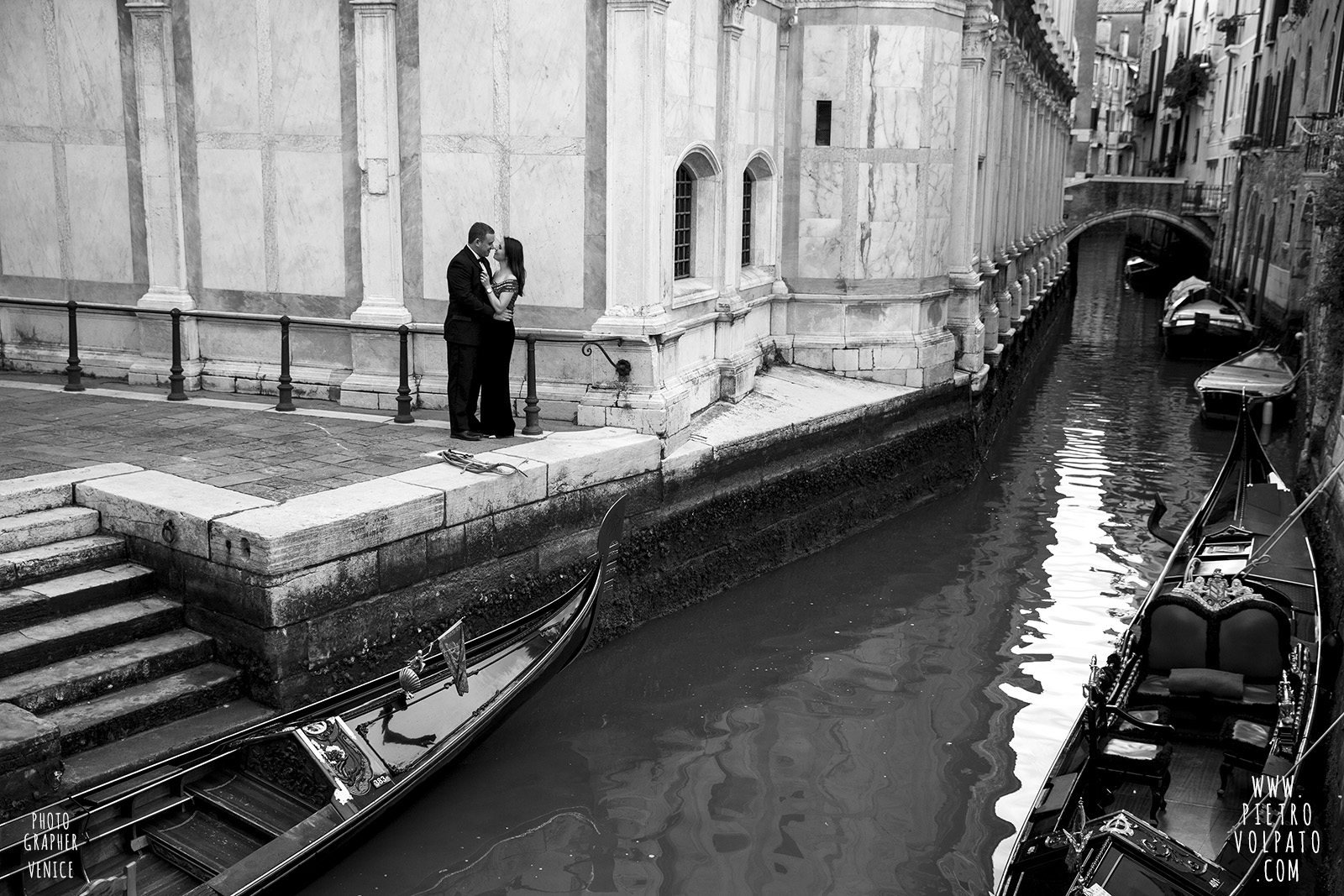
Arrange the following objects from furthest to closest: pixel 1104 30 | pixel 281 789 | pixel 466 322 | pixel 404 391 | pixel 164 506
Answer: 1. pixel 1104 30
2. pixel 404 391
3. pixel 466 322
4. pixel 164 506
5. pixel 281 789

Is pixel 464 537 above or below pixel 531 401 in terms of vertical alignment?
below

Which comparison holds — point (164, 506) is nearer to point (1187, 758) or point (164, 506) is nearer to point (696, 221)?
point (1187, 758)

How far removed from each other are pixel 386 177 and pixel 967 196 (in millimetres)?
6533

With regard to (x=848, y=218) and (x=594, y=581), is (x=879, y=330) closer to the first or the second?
(x=848, y=218)

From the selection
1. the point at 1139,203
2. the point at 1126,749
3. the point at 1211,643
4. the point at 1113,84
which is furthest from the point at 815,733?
the point at 1113,84

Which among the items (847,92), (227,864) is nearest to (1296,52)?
(847,92)

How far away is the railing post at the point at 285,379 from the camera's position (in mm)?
8664

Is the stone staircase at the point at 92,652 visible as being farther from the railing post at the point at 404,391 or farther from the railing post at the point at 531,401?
the railing post at the point at 531,401

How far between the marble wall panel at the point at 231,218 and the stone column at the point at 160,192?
8.0 inches

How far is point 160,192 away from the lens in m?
9.62

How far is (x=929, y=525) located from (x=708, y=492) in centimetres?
291

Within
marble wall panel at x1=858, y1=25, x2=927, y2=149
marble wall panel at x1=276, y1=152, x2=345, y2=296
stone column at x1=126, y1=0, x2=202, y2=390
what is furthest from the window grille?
stone column at x1=126, y1=0, x2=202, y2=390

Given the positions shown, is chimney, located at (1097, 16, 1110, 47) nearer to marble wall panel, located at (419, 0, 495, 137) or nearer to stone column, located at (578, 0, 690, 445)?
stone column, located at (578, 0, 690, 445)

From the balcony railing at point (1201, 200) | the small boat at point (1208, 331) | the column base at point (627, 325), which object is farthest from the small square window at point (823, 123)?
the balcony railing at point (1201, 200)
